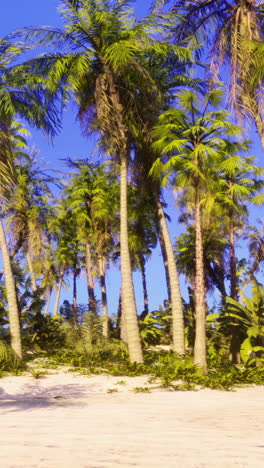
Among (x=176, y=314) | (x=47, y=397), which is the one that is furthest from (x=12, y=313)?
(x=176, y=314)

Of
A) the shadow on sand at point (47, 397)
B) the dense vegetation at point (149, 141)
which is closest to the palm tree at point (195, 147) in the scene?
the dense vegetation at point (149, 141)

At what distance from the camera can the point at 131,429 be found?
203 inches

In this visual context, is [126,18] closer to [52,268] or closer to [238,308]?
[238,308]

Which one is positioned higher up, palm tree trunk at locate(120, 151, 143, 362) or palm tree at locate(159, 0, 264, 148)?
palm tree at locate(159, 0, 264, 148)

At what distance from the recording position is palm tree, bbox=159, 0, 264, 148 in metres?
10.3

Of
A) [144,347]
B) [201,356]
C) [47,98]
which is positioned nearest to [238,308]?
[201,356]

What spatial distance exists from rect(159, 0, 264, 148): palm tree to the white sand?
247 inches

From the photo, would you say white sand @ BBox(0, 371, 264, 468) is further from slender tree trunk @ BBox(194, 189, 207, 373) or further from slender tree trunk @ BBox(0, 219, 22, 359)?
slender tree trunk @ BBox(0, 219, 22, 359)

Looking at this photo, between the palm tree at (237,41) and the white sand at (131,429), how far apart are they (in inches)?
247

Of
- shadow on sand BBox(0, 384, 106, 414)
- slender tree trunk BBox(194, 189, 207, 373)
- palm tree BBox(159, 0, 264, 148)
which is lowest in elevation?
shadow on sand BBox(0, 384, 106, 414)

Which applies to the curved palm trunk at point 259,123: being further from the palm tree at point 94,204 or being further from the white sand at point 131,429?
the palm tree at point 94,204

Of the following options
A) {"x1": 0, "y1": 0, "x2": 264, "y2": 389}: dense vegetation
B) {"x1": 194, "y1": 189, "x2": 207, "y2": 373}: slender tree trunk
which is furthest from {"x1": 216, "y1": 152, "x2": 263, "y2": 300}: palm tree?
{"x1": 194, "y1": 189, "x2": 207, "y2": 373}: slender tree trunk

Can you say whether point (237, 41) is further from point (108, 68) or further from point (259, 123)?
point (108, 68)

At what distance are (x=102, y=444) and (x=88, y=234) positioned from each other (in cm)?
1819
